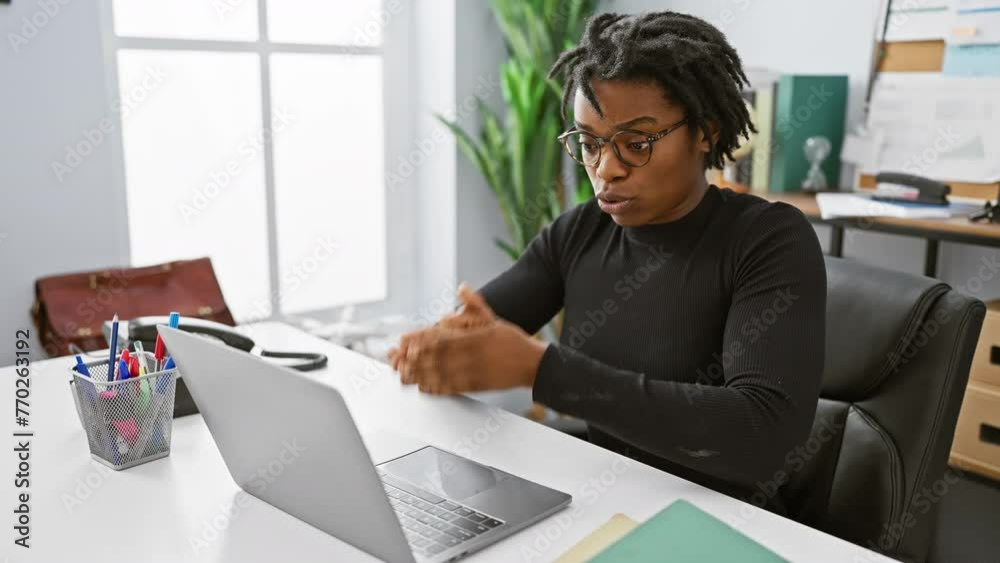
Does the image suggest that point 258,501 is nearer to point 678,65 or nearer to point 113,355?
point 113,355

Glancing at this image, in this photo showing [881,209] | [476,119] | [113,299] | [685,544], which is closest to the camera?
[685,544]

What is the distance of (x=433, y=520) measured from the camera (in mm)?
916

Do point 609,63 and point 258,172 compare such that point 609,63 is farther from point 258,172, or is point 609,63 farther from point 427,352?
point 258,172

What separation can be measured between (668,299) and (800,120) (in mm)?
1276

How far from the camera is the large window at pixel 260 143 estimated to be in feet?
8.50

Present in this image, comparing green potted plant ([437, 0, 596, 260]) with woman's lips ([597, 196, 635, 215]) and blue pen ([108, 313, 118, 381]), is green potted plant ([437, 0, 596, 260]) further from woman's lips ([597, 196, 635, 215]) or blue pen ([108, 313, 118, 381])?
blue pen ([108, 313, 118, 381])

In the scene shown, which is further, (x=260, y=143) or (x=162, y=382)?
(x=260, y=143)

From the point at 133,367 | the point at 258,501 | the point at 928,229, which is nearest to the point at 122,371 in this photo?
the point at 133,367

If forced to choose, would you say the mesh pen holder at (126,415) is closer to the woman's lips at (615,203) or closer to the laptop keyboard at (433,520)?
the laptop keyboard at (433,520)

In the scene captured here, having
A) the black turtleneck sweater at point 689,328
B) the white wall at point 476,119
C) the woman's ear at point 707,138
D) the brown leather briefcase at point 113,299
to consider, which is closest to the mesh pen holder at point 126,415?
the black turtleneck sweater at point 689,328

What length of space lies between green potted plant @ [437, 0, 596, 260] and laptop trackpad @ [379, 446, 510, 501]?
188 centimetres

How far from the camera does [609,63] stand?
4.09 ft

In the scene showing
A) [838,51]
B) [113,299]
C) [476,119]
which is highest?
[838,51]

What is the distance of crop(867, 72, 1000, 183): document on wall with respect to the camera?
212 centimetres
